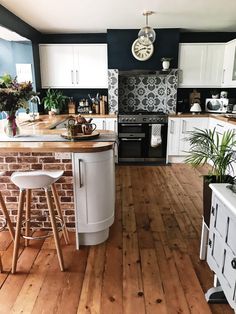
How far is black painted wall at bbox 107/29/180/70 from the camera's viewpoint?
4527 mm

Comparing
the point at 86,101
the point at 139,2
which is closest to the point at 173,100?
the point at 86,101

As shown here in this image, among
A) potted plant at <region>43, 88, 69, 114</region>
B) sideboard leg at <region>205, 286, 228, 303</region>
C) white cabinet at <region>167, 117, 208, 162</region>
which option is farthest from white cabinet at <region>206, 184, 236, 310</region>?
potted plant at <region>43, 88, 69, 114</region>

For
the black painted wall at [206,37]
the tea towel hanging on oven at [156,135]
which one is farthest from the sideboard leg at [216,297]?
the black painted wall at [206,37]

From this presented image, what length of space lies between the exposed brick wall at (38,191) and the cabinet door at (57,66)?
3047 millimetres

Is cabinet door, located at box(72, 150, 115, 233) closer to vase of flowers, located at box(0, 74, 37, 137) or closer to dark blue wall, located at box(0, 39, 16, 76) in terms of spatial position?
vase of flowers, located at box(0, 74, 37, 137)

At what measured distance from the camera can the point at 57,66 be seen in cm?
483

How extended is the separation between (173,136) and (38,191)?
310 cm

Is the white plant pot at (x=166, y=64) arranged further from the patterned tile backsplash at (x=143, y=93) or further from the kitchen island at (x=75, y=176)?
the kitchen island at (x=75, y=176)

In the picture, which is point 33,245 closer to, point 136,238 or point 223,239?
point 136,238

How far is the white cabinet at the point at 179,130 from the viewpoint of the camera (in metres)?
4.65

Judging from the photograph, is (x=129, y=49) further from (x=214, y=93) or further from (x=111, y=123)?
(x=214, y=93)

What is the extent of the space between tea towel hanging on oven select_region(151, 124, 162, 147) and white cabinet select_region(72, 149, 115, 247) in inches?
101

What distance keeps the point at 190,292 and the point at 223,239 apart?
561 millimetres

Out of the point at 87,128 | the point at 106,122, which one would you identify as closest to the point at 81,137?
the point at 87,128
